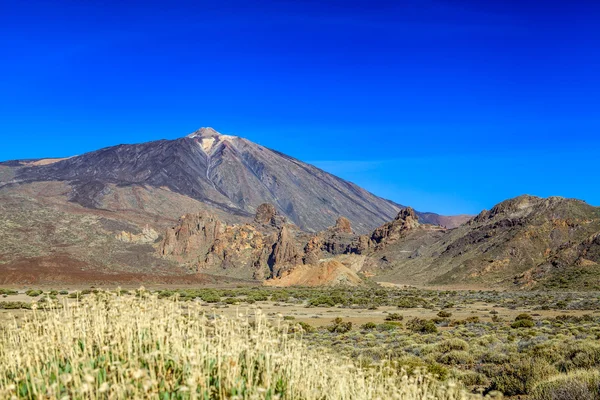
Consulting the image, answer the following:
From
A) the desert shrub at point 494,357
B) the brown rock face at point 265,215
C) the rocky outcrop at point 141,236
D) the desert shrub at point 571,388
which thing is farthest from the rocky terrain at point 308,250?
the desert shrub at point 571,388

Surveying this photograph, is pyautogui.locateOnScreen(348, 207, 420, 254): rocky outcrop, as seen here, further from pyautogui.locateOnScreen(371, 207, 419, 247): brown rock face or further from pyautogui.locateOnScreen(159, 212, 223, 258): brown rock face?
pyautogui.locateOnScreen(159, 212, 223, 258): brown rock face

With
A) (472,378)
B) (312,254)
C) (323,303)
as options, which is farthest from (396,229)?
(472,378)

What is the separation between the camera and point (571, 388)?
27.7 ft

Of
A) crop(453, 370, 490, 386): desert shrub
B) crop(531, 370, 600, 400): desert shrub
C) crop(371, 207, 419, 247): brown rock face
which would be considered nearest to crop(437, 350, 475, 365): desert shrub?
crop(453, 370, 490, 386): desert shrub

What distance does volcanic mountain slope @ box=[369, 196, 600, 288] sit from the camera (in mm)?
71625

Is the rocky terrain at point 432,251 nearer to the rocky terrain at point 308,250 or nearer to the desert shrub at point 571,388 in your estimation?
the rocky terrain at point 308,250

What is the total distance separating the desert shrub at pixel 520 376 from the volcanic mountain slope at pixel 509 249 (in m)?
58.9

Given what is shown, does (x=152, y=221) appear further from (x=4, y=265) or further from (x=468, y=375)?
(x=468, y=375)

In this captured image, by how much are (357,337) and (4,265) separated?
78.3 metres

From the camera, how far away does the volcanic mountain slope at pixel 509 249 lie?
235 ft

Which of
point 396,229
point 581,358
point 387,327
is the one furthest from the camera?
point 396,229

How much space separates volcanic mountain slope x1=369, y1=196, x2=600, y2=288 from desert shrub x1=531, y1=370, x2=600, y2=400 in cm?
6136

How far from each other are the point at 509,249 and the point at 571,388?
8107 centimetres

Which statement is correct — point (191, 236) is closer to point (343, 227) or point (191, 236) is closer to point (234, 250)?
point (234, 250)
